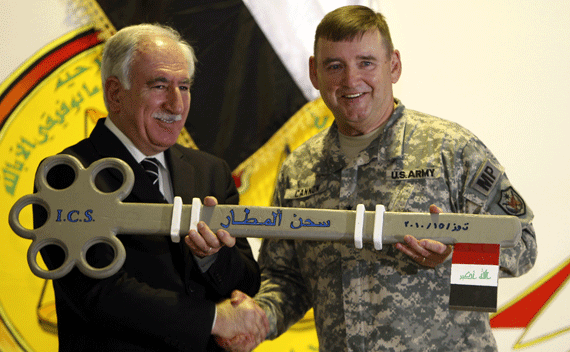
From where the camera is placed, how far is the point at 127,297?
138cm

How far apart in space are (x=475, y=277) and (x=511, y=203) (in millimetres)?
318

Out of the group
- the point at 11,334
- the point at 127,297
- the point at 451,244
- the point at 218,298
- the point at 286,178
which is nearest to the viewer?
the point at 451,244

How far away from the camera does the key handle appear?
4.21ft

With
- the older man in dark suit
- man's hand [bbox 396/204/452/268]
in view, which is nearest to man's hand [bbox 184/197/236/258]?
the older man in dark suit

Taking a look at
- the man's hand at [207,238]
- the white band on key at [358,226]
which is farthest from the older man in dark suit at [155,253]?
the white band on key at [358,226]

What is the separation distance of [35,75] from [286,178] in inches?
47.2

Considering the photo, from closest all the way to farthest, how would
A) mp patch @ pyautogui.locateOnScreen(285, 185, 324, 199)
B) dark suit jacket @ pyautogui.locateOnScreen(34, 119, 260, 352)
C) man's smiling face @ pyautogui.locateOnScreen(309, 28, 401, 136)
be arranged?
dark suit jacket @ pyautogui.locateOnScreen(34, 119, 260, 352) → man's smiling face @ pyautogui.locateOnScreen(309, 28, 401, 136) → mp patch @ pyautogui.locateOnScreen(285, 185, 324, 199)

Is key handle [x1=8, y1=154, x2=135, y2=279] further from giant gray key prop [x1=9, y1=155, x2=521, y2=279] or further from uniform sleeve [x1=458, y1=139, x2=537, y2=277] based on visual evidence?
uniform sleeve [x1=458, y1=139, x2=537, y2=277]

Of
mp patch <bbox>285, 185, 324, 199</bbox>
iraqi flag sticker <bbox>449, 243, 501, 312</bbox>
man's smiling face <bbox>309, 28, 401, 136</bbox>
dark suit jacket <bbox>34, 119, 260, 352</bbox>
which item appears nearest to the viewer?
iraqi flag sticker <bbox>449, 243, 501, 312</bbox>

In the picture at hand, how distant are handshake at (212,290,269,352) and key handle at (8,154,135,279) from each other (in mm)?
357

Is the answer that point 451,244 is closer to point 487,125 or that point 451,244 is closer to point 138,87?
point 138,87

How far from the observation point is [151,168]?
159cm

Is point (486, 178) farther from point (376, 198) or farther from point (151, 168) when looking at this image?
point (151, 168)

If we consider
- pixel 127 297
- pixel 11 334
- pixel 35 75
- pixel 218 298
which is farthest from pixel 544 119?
pixel 11 334
